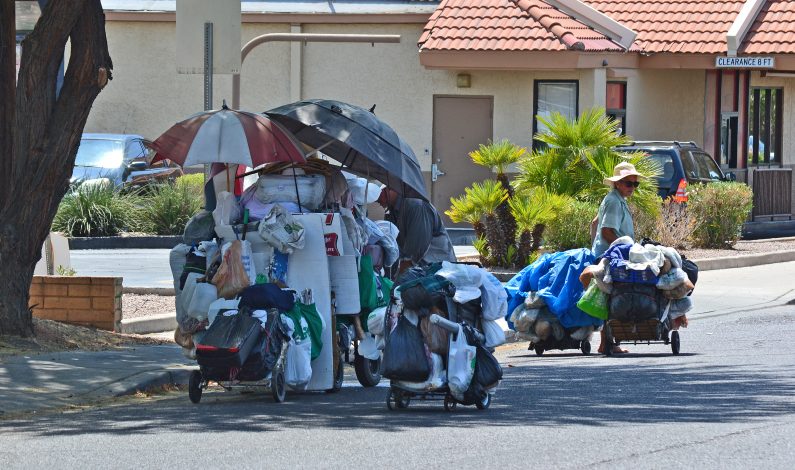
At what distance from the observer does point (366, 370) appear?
11.6 metres

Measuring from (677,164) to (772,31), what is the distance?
5689 millimetres

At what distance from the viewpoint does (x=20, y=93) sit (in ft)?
41.3

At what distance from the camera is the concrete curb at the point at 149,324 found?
1428 centimetres

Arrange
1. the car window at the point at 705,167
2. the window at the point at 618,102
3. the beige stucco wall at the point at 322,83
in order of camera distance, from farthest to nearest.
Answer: the window at the point at 618,102, the beige stucco wall at the point at 322,83, the car window at the point at 705,167

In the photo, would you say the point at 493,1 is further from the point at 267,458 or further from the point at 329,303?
the point at 267,458

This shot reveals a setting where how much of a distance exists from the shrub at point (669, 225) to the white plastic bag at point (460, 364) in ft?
38.6

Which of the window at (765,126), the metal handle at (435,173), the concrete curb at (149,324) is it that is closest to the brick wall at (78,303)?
the concrete curb at (149,324)

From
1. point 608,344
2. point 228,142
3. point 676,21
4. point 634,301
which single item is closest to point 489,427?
point 228,142

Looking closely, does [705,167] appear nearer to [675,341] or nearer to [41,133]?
[675,341]

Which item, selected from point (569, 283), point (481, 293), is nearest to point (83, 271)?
point (569, 283)

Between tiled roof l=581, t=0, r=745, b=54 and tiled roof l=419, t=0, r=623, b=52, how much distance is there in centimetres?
162

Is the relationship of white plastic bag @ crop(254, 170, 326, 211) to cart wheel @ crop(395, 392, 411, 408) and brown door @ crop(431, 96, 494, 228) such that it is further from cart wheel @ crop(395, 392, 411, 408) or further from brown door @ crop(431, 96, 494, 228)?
brown door @ crop(431, 96, 494, 228)

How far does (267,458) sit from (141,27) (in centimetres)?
2215

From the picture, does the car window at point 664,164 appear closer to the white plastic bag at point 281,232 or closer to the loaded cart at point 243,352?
the white plastic bag at point 281,232
